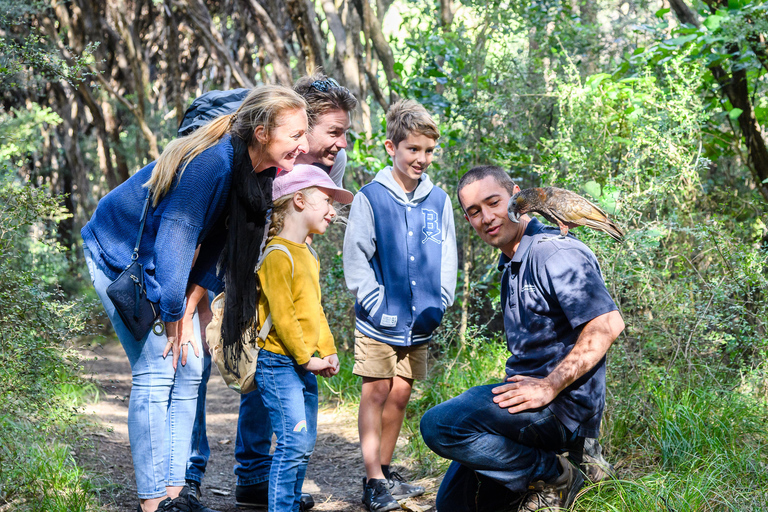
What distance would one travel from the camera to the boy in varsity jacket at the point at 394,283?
357 centimetres

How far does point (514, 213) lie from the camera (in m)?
2.86

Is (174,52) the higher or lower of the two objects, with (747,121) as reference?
higher

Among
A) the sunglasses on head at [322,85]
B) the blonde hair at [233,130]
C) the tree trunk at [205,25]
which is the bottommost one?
the blonde hair at [233,130]

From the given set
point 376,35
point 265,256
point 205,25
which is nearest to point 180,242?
point 265,256

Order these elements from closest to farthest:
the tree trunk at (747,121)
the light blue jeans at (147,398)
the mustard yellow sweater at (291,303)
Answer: the light blue jeans at (147,398) → the mustard yellow sweater at (291,303) → the tree trunk at (747,121)

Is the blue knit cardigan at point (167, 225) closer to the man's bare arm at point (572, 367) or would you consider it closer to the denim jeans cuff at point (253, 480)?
the denim jeans cuff at point (253, 480)

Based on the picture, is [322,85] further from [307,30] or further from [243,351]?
[307,30]

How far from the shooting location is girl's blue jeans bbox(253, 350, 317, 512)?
2.82 m

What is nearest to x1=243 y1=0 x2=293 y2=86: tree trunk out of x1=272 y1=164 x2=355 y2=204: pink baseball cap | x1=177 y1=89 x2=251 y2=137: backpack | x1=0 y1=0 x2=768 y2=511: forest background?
x1=0 y1=0 x2=768 y2=511: forest background

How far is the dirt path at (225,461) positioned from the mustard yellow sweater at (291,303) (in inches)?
43.6

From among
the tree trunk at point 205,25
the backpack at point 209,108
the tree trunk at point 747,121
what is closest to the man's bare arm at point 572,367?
the backpack at point 209,108

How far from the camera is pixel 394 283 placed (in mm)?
3660

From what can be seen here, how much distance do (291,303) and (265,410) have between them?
94 cm

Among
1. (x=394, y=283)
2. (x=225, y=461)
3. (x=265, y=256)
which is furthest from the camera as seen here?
(x=225, y=461)
